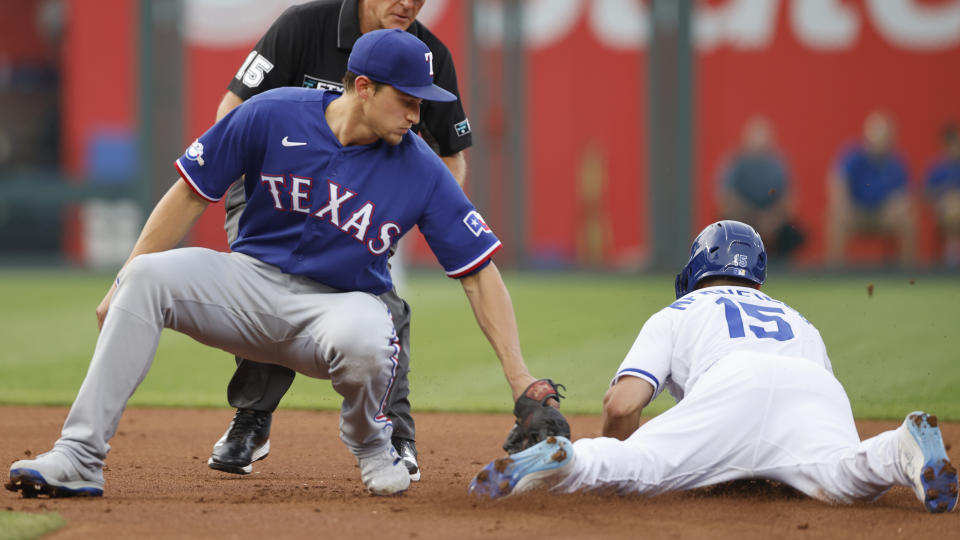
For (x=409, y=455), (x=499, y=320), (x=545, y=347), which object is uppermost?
(x=499, y=320)

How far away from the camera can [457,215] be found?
4.11 meters

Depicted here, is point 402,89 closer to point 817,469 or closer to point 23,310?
point 817,469

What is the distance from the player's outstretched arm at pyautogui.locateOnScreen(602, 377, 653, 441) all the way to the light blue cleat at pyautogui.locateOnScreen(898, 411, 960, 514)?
0.79 meters

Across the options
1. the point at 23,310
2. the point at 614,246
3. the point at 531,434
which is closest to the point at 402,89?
the point at 531,434

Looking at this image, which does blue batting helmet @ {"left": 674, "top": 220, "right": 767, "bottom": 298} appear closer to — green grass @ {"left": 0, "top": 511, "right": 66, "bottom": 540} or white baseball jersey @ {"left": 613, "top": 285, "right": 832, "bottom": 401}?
white baseball jersey @ {"left": 613, "top": 285, "right": 832, "bottom": 401}

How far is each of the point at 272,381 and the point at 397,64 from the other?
1518mm

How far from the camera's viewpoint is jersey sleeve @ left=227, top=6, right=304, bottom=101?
193 inches

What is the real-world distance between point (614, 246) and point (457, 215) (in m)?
13.7

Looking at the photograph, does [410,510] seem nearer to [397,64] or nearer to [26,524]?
[26,524]

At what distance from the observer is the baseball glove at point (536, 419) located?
12.4 feet

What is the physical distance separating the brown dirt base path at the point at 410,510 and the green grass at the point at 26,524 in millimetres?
44

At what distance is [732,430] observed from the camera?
388cm

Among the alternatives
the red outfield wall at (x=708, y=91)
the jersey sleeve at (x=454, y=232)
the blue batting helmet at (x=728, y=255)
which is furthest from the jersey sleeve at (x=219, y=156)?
the red outfield wall at (x=708, y=91)

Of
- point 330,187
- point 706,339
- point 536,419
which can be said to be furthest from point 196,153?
point 706,339
